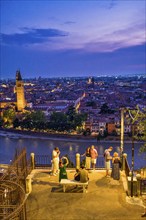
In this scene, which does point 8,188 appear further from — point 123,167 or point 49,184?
point 123,167

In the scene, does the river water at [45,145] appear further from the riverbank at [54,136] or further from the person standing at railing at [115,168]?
the person standing at railing at [115,168]

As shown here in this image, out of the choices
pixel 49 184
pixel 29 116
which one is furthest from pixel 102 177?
pixel 29 116

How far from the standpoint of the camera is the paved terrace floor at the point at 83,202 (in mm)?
7109

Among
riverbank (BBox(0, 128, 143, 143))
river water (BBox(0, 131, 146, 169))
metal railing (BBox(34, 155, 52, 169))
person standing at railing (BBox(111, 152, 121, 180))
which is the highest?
person standing at railing (BBox(111, 152, 121, 180))

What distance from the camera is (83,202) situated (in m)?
7.74

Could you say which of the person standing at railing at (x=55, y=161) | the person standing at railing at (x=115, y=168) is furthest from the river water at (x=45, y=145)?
the person standing at railing at (x=115, y=168)

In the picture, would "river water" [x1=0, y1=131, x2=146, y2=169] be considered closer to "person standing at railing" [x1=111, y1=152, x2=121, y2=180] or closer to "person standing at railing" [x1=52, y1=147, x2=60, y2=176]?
"person standing at railing" [x1=52, y1=147, x2=60, y2=176]

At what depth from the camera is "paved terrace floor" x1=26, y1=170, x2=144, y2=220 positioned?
23.3 feet

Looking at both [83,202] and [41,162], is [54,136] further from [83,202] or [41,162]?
[83,202]

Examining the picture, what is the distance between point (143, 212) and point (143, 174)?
1.84 meters

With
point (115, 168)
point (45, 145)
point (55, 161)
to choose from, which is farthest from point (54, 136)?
point (115, 168)

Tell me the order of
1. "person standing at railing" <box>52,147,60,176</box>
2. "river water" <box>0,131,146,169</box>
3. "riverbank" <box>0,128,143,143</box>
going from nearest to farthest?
"person standing at railing" <box>52,147,60,176</box>
"river water" <box>0,131,146,169</box>
"riverbank" <box>0,128,143,143</box>

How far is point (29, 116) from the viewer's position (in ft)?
195

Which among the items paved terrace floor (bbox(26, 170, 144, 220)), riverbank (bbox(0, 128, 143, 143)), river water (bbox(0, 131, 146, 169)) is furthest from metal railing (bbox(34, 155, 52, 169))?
riverbank (bbox(0, 128, 143, 143))
